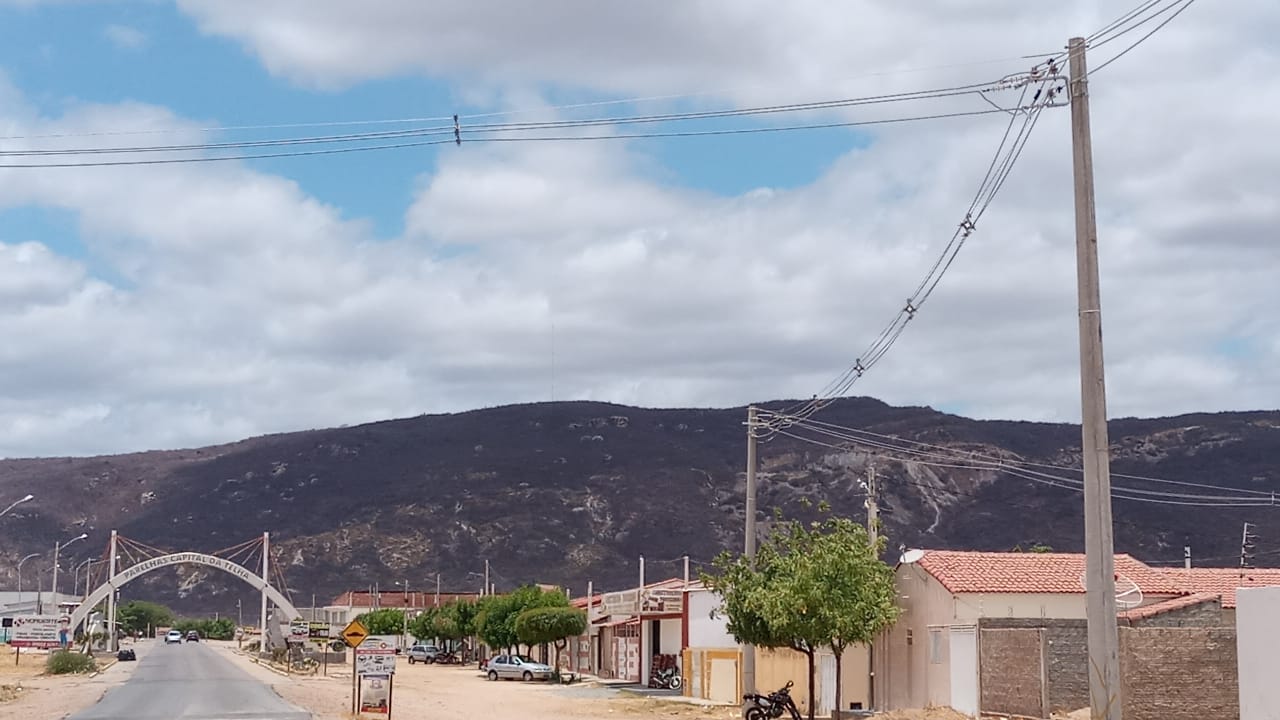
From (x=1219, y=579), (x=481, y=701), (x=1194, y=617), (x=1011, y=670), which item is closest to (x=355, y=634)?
(x=481, y=701)

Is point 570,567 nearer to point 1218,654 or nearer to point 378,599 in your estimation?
point 378,599

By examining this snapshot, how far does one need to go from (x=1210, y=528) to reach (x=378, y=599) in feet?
333

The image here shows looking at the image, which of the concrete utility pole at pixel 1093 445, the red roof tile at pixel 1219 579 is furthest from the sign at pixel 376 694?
the concrete utility pole at pixel 1093 445

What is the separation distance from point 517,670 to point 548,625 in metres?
5.45

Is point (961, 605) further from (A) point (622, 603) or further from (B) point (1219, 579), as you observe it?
(A) point (622, 603)

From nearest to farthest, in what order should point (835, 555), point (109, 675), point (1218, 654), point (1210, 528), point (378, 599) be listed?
point (1218, 654) < point (835, 555) < point (109, 675) < point (378, 599) < point (1210, 528)

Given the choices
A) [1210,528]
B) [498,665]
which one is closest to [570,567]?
[1210,528]

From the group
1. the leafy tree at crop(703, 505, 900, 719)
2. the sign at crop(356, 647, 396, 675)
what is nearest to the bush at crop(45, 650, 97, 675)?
the sign at crop(356, 647, 396, 675)

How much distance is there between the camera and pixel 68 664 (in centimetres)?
8106

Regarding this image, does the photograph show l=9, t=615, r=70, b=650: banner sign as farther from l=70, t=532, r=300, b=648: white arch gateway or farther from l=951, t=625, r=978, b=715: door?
l=951, t=625, r=978, b=715: door

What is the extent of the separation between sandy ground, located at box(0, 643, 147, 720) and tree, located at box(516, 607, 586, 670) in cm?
2161

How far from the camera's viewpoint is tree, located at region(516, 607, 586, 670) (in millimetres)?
85875

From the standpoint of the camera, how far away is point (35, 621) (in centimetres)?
7981

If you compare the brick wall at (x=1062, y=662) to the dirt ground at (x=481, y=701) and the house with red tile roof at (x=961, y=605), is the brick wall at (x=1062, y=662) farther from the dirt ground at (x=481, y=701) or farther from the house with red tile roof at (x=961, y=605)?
the dirt ground at (x=481, y=701)
